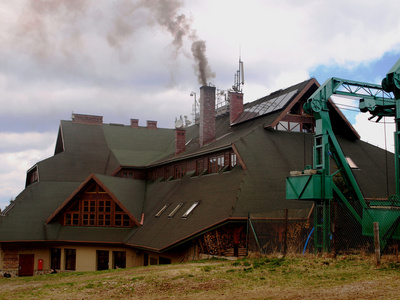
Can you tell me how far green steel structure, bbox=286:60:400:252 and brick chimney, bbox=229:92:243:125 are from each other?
1425 centimetres

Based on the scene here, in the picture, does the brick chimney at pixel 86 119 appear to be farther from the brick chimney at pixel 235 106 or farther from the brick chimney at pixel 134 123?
the brick chimney at pixel 235 106

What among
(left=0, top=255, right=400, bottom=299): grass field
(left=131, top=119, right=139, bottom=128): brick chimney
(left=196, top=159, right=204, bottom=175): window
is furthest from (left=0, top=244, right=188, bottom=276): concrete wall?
(left=131, top=119, right=139, bottom=128): brick chimney

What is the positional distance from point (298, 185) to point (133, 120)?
104 ft

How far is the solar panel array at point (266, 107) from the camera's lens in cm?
3252

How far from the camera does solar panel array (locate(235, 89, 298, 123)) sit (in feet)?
107

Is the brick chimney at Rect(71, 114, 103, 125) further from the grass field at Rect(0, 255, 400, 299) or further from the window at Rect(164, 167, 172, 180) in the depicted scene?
the grass field at Rect(0, 255, 400, 299)

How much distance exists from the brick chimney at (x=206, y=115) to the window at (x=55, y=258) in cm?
1308

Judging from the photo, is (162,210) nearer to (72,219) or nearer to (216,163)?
(216,163)

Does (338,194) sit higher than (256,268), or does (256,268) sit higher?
(338,194)

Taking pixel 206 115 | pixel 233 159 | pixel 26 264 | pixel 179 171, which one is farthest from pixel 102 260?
pixel 206 115

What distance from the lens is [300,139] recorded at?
104 ft

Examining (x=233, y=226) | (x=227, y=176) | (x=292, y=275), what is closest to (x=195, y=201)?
(x=227, y=176)

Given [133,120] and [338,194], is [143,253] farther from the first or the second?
[133,120]

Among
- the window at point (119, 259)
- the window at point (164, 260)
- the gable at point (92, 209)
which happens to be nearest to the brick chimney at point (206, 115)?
the gable at point (92, 209)
